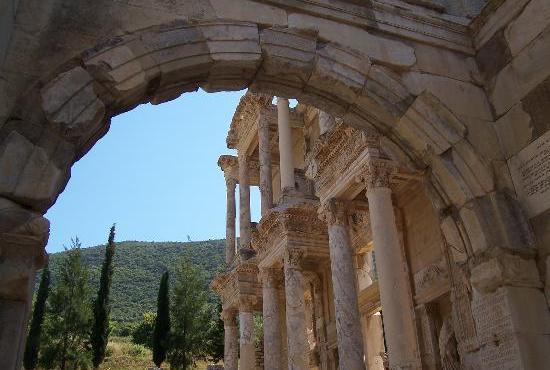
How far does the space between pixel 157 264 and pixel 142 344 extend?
2938 centimetres

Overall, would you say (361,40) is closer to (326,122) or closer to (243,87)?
(243,87)

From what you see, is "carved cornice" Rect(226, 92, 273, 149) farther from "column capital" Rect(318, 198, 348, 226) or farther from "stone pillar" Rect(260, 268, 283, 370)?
"column capital" Rect(318, 198, 348, 226)

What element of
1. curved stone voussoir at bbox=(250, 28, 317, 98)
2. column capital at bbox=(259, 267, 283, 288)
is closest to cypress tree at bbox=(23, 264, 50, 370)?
column capital at bbox=(259, 267, 283, 288)

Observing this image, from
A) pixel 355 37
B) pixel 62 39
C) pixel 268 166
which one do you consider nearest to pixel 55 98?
pixel 62 39

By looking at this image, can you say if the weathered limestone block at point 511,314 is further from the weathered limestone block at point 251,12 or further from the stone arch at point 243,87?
the weathered limestone block at point 251,12

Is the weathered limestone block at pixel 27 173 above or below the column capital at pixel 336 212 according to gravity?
below

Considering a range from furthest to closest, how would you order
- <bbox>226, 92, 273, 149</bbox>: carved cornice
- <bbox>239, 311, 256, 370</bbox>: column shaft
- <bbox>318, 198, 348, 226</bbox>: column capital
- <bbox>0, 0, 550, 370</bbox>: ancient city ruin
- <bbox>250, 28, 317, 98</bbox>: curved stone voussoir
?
1. <bbox>226, 92, 273, 149</bbox>: carved cornice
2. <bbox>239, 311, 256, 370</bbox>: column shaft
3. <bbox>318, 198, 348, 226</bbox>: column capital
4. <bbox>250, 28, 317, 98</bbox>: curved stone voussoir
5. <bbox>0, 0, 550, 370</bbox>: ancient city ruin

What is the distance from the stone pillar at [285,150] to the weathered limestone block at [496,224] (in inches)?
417

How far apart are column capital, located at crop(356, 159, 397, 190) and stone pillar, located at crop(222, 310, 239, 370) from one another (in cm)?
1027

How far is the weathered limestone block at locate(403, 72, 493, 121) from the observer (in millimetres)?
5691

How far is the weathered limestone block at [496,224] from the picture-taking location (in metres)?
5.05

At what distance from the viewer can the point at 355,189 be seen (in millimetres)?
12102

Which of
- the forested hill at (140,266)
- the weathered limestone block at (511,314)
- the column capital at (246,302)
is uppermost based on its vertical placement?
the forested hill at (140,266)

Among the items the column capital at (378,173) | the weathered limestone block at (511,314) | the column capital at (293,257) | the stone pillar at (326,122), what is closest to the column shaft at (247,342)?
the column capital at (293,257)
